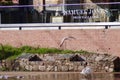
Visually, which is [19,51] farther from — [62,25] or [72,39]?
[72,39]

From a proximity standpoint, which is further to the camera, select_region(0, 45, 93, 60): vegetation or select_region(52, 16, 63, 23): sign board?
select_region(52, 16, 63, 23): sign board

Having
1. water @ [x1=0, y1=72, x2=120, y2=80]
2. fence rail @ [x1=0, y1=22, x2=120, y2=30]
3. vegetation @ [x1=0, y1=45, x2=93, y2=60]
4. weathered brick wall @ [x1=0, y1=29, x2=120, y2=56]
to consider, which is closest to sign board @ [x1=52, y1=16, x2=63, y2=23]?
fence rail @ [x1=0, y1=22, x2=120, y2=30]

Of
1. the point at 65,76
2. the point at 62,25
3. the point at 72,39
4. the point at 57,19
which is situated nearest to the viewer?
the point at 65,76

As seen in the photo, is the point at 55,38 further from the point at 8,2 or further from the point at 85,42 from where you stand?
the point at 8,2

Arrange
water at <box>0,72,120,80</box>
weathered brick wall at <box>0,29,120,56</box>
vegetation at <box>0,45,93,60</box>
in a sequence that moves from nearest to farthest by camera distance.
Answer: water at <box>0,72,120,80</box> < weathered brick wall at <box>0,29,120,56</box> < vegetation at <box>0,45,93,60</box>

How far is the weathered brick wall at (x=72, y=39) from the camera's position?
22922mm

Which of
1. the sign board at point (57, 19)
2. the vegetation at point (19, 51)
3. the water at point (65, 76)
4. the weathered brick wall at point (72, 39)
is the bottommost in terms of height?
the water at point (65, 76)

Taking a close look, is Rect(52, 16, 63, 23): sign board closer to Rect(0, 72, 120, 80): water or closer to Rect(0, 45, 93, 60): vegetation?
Rect(0, 45, 93, 60): vegetation

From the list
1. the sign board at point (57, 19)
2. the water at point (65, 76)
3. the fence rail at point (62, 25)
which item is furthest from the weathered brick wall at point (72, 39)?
the water at point (65, 76)

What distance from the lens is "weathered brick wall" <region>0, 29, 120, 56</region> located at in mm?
22922

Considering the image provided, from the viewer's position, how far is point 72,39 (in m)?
23.5

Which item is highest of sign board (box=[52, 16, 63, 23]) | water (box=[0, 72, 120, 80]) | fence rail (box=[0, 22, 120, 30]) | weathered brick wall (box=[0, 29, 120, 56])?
sign board (box=[52, 16, 63, 23])

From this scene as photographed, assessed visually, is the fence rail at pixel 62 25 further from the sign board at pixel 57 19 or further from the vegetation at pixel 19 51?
the vegetation at pixel 19 51

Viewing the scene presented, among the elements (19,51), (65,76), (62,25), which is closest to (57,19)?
(62,25)
